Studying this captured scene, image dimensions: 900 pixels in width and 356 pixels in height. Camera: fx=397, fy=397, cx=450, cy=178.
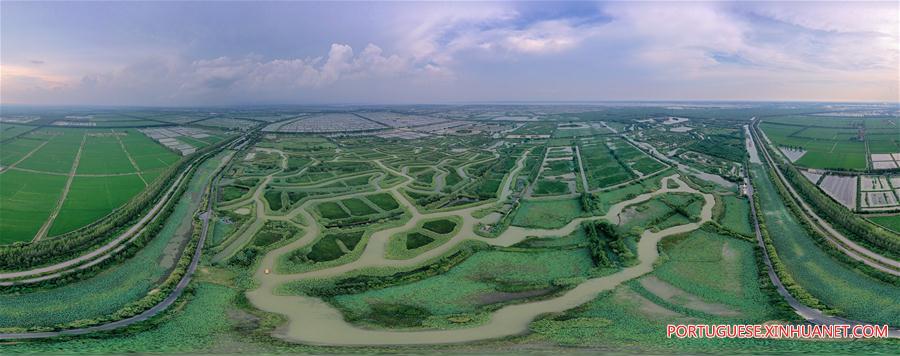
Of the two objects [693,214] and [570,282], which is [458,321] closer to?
[570,282]

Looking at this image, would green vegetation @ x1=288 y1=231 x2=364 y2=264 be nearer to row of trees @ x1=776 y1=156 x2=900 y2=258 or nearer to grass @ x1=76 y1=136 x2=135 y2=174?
row of trees @ x1=776 y1=156 x2=900 y2=258

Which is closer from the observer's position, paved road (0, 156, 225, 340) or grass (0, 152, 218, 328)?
paved road (0, 156, 225, 340)

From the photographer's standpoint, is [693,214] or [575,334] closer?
[575,334]

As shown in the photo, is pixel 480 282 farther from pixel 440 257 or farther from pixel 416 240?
pixel 416 240

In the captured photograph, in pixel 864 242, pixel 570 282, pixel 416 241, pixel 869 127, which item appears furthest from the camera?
pixel 869 127

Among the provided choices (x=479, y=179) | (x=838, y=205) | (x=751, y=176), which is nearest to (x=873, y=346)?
(x=838, y=205)

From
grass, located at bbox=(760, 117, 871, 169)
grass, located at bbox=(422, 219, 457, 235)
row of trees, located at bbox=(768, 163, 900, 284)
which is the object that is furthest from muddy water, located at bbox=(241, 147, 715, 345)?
grass, located at bbox=(760, 117, 871, 169)

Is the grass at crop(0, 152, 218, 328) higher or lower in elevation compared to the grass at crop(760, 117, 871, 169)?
lower
